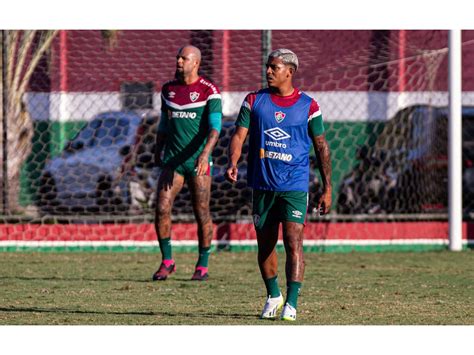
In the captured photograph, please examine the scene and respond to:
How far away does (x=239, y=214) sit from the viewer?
53.1 ft

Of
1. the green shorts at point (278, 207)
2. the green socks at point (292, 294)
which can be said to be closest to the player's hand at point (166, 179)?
the green shorts at point (278, 207)

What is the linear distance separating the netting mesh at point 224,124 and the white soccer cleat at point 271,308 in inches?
286

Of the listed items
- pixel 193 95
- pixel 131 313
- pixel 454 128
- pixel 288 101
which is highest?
pixel 193 95

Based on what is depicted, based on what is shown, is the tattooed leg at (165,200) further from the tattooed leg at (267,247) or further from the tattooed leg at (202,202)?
the tattooed leg at (267,247)

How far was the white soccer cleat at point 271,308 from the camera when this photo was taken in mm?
8445

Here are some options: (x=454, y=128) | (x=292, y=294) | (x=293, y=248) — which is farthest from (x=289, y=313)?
(x=454, y=128)

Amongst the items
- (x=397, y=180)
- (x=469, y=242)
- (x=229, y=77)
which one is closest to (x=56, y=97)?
(x=229, y=77)

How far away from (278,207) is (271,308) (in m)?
0.71

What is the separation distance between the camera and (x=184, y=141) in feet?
38.2

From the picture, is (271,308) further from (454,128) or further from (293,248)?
(454,128)

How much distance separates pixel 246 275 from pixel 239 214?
3838 millimetres

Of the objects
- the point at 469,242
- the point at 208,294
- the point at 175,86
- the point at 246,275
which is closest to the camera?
the point at 208,294

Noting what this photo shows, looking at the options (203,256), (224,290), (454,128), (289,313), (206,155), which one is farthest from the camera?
(454,128)

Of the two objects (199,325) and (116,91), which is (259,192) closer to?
(199,325)
